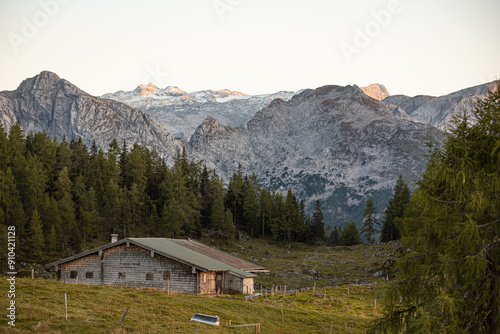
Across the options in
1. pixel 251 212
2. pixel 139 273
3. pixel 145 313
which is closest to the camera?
pixel 145 313

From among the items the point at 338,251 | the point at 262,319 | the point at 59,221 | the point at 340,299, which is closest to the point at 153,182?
the point at 59,221

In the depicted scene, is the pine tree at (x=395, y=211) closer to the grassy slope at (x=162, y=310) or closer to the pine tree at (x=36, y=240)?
the grassy slope at (x=162, y=310)

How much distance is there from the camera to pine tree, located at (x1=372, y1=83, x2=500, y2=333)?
37.4 feet

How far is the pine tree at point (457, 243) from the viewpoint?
37.4 feet

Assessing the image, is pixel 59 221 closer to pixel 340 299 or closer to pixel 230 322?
pixel 340 299

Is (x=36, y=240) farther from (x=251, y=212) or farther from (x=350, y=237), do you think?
(x=350, y=237)

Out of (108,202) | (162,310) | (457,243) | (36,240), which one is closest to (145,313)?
(162,310)

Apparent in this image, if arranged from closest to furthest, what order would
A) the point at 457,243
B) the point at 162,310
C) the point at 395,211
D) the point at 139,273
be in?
the point at 457,243, the point at 162,310, the point at 139,273, the point at 395,211

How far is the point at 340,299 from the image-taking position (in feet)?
150

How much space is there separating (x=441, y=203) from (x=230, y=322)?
17.5m

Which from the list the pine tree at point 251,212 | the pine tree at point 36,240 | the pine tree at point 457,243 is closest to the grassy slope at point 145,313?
the pine tree at point 457,243

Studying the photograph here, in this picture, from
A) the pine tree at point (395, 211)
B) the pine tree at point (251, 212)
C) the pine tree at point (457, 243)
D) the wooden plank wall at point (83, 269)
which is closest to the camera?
the pine tree at point (457, 243)

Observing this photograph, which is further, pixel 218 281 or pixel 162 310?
pixel 218 281

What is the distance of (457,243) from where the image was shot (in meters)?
12.1
